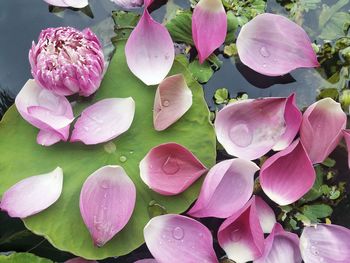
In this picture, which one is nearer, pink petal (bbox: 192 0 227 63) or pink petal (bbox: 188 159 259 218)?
pink petal (bbox: 188 159 259 218)

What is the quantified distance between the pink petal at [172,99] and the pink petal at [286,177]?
0.17 m

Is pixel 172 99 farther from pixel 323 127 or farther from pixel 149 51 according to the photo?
pixel 323 127

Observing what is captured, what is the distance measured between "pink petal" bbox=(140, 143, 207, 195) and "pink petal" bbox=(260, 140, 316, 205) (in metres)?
0.11

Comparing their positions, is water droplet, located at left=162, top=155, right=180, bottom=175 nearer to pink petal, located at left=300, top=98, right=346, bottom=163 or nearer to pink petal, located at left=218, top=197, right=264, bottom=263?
pink petal, located at left=218, top=197, right=264, bottom=263

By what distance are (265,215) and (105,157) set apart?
0.29 m

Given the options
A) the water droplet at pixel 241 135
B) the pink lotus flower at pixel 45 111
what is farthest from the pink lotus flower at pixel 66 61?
the water droplet at pixel 241 135

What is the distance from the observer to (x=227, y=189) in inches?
41.8

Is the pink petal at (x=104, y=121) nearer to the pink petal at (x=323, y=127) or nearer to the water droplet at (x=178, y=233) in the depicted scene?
the water droplet at (x=178, y=233)

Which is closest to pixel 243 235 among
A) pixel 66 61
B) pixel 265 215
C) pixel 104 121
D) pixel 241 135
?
pixel 265 215

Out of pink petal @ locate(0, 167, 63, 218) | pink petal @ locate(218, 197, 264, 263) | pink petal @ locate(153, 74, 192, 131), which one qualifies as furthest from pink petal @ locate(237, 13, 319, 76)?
pink petal @ locate(0, 167, 63, 218)

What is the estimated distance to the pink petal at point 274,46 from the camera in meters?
1.16

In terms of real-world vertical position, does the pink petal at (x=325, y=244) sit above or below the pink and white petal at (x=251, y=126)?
below

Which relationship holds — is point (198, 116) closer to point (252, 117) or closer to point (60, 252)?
point (252, 117)

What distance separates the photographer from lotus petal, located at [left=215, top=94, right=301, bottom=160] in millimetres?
1084
